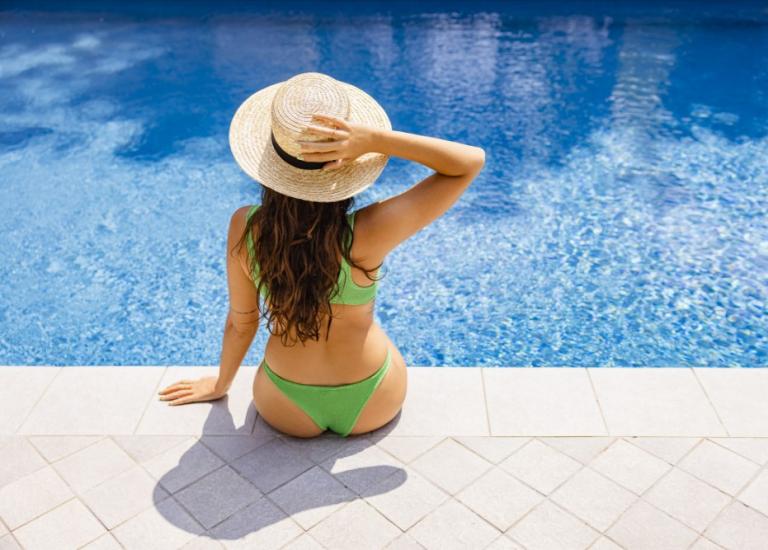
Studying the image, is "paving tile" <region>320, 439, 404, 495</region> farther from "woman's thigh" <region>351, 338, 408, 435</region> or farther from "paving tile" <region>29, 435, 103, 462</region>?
"paving tile" <region>29, 435, 103, 462</region>

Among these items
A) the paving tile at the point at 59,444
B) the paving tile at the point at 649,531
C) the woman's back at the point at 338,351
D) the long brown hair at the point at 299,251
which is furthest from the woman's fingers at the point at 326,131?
the paving tile at the point at 59,444

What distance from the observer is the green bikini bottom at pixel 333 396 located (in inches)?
119

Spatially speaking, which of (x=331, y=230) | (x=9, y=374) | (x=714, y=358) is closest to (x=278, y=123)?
(x=331, y=230)

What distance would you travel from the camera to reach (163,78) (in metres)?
9.75

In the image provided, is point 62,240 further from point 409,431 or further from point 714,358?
point 714,358

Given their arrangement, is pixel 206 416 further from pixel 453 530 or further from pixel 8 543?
pixel 453 530

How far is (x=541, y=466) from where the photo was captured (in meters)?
3.06

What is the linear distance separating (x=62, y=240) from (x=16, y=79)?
16.0ft

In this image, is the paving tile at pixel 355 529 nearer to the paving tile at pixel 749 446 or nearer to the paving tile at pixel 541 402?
the paving tile at pixel 541 402

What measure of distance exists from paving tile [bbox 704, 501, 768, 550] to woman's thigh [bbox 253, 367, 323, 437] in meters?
1.67

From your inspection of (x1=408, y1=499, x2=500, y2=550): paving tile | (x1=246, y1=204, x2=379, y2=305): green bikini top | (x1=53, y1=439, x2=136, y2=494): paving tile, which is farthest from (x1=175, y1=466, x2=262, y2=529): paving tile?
(x1=246, y1=204, x2=379, y2=305): green bikini top

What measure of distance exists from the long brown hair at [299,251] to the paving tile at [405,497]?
2.53 ft

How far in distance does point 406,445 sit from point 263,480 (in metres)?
0.65

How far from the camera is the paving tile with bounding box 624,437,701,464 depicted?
3092 millimetres
